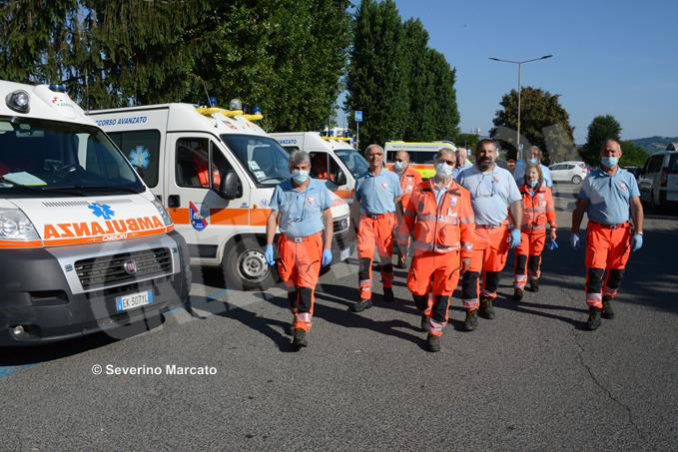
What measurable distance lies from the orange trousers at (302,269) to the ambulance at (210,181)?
1989mm

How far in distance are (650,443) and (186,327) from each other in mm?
4252

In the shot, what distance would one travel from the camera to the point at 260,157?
26.1ft

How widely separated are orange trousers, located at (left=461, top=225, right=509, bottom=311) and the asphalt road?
1.14 ft

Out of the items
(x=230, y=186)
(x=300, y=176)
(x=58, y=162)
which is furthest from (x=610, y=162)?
(x=58, y=162)

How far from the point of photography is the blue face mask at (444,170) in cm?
541

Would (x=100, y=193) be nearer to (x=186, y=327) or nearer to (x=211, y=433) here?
(x=186, y=327)

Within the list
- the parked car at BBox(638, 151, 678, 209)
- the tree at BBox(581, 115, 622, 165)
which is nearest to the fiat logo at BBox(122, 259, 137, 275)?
the parked car at BBox(638, 151, 678, 209)

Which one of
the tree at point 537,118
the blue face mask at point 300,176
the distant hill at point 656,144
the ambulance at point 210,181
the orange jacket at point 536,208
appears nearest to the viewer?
the blue face mask at point 300,176

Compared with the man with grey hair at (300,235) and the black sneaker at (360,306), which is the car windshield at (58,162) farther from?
the black sneaker at (360,306)

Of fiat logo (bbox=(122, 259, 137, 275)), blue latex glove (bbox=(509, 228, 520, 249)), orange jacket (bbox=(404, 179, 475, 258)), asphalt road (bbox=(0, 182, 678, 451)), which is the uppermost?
orange jacket (bbox=(404, 179, 475, 258))

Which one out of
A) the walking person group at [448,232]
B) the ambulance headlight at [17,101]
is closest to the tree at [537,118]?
A: the walking person group at [448,232]

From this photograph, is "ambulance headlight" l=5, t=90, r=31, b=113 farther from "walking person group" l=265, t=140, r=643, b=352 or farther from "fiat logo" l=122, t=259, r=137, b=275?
"walking person group" l=265, t=140, r=643, b=352

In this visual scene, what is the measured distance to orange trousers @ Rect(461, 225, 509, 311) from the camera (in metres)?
5.79

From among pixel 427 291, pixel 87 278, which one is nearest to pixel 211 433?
pixel 87 278
